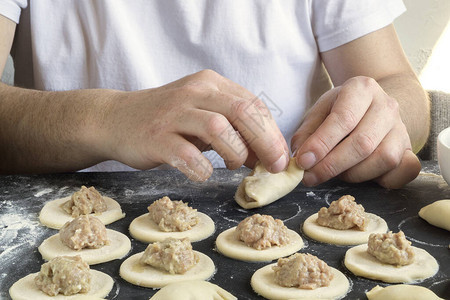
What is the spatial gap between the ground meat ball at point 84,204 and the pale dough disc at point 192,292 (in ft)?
1.81

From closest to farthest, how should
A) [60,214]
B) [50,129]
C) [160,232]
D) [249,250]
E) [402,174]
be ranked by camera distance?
[249,250]
[160,232]
[60,214]
[402,174]
[50,129]

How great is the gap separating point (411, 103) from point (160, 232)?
4.56ft

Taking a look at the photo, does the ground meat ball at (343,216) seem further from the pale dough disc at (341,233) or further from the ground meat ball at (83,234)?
the ground meat ball at (83,234)

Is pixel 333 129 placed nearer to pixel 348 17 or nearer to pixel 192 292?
pixel 192 292

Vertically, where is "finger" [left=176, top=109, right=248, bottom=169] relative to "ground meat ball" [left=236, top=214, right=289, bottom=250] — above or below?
above

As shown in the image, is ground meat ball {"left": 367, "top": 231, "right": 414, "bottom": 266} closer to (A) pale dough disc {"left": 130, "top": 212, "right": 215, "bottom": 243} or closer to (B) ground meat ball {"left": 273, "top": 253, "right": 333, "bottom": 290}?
(B) ground meat ball {"left": 273, "top": 253, "right": 333, "bottom": 290}

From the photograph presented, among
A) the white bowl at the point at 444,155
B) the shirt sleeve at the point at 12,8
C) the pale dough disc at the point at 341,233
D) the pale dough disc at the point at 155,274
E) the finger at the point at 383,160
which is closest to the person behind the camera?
the pale dough disc at the point at 155,274

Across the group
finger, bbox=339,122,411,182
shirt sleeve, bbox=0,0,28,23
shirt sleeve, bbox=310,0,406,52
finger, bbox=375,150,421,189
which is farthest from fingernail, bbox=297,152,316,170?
shirt sleeve, bbox=0,0,28,23

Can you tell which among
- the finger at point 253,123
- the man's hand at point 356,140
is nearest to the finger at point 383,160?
the man's hand at point 356,140

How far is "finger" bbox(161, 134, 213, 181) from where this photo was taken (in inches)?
63.9

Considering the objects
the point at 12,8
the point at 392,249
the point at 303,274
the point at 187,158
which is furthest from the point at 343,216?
the point at 12,8

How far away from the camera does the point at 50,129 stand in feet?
6.67

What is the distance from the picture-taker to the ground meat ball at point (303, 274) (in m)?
1.26

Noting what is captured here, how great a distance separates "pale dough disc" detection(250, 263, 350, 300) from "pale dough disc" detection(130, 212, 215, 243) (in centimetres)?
29
